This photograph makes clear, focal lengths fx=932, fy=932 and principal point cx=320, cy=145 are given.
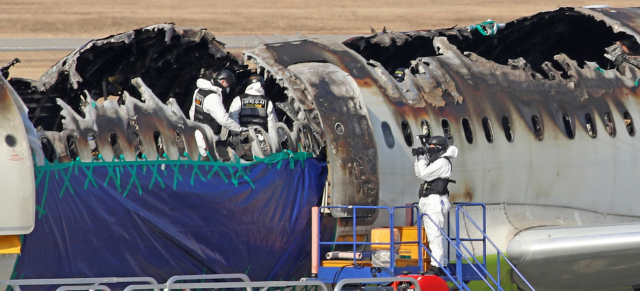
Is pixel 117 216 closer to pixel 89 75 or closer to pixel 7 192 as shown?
pixel 7 192

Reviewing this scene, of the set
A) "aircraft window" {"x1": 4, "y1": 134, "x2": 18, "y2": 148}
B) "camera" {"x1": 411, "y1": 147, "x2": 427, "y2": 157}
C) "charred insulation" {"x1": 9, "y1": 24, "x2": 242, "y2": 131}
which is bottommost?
"camera" {"x1": 411, "y1": 147, "x2": 427, "y2": 157}

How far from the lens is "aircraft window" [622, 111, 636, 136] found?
2002cm

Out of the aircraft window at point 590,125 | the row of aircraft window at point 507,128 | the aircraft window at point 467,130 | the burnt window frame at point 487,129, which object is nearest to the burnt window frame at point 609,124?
the row of aircraft window at point 507,128

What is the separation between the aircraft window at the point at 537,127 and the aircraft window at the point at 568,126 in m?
0.73

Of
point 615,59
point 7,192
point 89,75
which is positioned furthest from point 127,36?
point 615,59

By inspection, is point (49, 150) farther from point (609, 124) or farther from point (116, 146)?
point (609, 124)

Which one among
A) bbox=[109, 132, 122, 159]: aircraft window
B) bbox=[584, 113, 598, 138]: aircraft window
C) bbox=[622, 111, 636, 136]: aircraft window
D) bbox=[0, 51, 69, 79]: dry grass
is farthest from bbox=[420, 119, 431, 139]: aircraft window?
bbox=[0, 51, 69, 79]: dry grass

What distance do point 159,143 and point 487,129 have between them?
22.2 feet

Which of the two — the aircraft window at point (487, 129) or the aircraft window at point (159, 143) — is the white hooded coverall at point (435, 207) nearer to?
the aircraft window at point (487, 129)

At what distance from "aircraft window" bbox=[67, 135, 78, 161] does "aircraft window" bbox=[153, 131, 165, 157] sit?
51.1 inches

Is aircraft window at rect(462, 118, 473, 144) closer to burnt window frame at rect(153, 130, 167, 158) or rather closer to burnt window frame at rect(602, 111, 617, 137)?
burnt window frame at rect(602, 111, 617, 137)

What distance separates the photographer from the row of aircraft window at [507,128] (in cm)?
1662

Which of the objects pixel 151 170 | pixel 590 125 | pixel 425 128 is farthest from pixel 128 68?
pixel 590 125

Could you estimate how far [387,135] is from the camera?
16219mm
